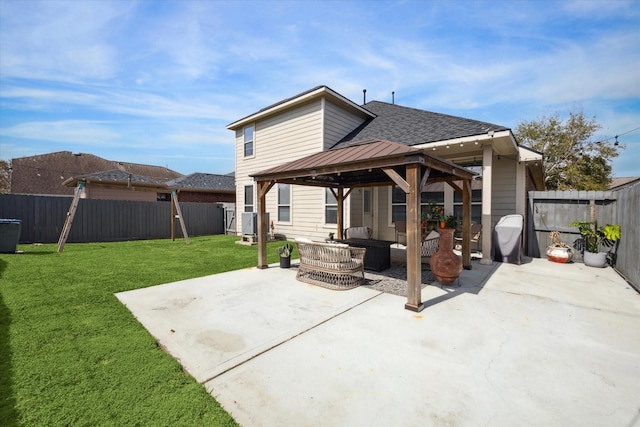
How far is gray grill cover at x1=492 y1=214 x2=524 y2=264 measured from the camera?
739 cm

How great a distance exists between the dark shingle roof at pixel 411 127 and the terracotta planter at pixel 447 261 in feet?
11.2

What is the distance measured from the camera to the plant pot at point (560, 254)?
293 inches

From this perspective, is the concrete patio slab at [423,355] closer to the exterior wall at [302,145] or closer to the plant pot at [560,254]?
the plant pot at [560,254]

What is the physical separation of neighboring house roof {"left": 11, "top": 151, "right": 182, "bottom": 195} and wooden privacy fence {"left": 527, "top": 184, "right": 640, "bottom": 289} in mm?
35758

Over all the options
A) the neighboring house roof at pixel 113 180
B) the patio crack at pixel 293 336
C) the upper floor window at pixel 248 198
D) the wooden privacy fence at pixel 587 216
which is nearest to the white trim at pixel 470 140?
the wooden privacy fence at pixel 587 216

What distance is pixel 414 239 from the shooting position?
13.5 ft

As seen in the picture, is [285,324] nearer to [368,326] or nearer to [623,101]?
[368,326]

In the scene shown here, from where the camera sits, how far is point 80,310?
395 centimetres

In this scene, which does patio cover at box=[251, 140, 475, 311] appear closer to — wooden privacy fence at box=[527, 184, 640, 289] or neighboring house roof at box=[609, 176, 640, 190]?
wooden privacy fence at box=[527, 184, 640, 289]

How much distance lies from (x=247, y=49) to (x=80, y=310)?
7.54 meters

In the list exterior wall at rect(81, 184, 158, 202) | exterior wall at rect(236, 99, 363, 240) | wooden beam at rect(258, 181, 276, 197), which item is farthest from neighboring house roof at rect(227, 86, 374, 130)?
exterior wall at rect(81, 184, 158, 202)

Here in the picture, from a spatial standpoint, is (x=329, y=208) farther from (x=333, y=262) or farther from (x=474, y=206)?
(x=333, y=262)

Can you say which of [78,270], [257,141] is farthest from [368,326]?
[257,141]

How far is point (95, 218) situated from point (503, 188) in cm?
1574
